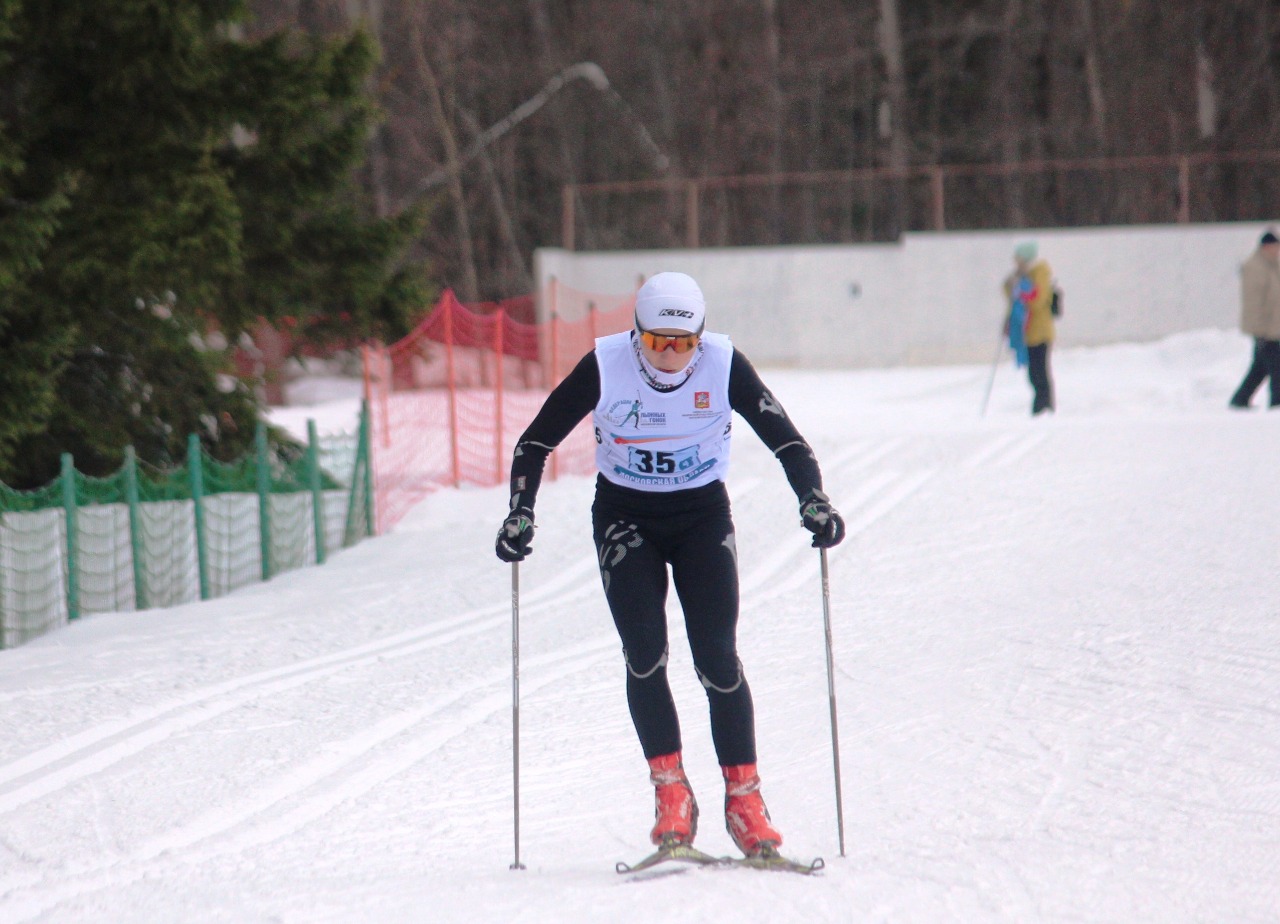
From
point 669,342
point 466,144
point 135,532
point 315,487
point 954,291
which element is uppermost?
point 466,144

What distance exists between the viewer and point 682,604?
4.67m

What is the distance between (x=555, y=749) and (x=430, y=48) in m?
30.5

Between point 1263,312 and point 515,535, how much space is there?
37.7ft

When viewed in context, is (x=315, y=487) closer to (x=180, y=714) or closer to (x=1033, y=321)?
(x=180, y=714)

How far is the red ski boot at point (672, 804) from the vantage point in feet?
14.9

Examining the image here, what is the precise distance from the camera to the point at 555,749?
6484 mm

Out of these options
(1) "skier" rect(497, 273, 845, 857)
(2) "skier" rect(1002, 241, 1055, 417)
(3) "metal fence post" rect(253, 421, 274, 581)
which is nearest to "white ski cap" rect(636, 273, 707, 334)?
(1) "skier" rect(497, 273, 845, 857)

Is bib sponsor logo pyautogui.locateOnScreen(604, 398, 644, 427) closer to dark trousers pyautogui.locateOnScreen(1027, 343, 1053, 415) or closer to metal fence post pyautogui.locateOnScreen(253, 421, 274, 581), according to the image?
metal fence post pyautogui.locateOnScreen(253, 421, 274, 581)

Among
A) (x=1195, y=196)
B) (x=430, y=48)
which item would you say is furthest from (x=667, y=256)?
(x=430, y=48)

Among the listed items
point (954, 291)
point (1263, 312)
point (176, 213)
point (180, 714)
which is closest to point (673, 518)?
point (180, 714)

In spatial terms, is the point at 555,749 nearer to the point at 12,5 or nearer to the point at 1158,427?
the point at 12,5

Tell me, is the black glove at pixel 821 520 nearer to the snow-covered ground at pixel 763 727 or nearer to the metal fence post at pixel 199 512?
the snow-covered ground at pixel 763 727

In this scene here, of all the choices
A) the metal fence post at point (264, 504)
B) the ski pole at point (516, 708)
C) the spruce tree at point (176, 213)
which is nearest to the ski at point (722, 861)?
the ski pole at point (516, 708)

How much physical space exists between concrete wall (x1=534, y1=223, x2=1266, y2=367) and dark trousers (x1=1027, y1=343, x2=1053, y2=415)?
9371 millimetres
